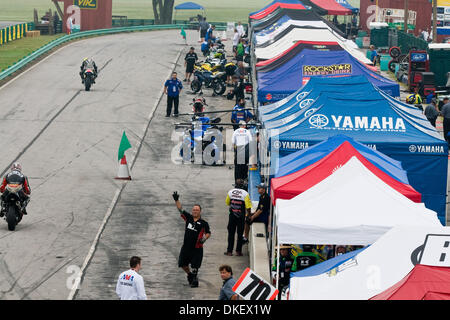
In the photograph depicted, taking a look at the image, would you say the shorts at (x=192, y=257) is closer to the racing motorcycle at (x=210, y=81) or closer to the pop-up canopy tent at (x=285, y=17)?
the racing motorcycle at (x=210, y=81)

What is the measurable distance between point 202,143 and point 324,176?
9735mm

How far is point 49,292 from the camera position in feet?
48.2

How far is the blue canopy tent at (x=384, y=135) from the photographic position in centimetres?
1850

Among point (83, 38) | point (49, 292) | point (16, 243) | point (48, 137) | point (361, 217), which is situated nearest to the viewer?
point (361, 217)

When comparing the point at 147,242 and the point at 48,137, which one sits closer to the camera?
the point at 147,242

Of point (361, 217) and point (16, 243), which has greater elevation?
point (361, 217)

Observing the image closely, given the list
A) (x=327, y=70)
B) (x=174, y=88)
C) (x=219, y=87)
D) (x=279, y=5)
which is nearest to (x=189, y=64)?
(x=219, y=87)

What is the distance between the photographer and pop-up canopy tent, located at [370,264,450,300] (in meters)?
9.91

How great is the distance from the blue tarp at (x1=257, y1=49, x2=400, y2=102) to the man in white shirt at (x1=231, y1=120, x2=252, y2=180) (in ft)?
11.9

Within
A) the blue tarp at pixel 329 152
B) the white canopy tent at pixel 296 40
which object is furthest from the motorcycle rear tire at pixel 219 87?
the blue tarp at pixel 329 152

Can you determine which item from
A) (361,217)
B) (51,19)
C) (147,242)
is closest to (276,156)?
(147,242)

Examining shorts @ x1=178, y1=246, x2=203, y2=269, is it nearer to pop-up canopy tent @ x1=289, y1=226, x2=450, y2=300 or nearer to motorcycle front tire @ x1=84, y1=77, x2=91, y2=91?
pop-up canopy tent @ x1=289, y1=226, x2=450, y2=300

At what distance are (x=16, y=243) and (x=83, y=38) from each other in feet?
131
